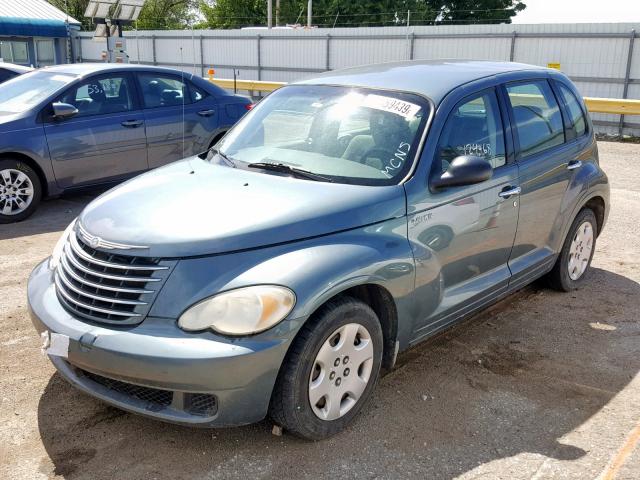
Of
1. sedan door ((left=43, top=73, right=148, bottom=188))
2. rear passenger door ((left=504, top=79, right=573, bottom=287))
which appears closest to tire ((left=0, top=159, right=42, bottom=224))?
sedan door ((left=43, top=73, right=148, bottom=188))

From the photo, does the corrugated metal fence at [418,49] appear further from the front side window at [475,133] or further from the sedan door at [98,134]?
the front side window at [475,133]

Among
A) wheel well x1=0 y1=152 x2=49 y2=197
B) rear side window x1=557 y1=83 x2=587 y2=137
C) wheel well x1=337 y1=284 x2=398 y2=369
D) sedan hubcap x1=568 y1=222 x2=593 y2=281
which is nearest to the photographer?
wheel well x1=337 y1=284 x2=398 y2=369

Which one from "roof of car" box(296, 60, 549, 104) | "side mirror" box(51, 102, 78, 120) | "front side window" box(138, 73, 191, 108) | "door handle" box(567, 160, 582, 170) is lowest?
"door handle" box(567, 160, 582, 170)

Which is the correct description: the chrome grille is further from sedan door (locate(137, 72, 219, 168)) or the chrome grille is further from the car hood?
sedan door (locate(137, 72, 219, 168))

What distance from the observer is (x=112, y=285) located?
3.03m

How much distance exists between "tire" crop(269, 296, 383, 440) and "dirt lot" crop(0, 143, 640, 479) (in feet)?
0.48

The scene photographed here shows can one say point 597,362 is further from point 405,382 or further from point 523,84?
point 523,84

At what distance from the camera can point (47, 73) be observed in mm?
7961

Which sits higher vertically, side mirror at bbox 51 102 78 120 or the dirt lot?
side mirror at bbox 51 102 78 120

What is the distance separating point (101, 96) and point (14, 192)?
1.49m

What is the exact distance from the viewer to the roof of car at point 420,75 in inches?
158

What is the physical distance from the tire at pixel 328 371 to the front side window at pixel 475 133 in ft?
3.61

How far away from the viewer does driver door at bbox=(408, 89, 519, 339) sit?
3.62 meters

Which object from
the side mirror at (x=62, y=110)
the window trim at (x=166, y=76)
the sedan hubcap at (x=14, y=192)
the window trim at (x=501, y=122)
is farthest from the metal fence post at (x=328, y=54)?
the window trim at (x=501, y=122)
